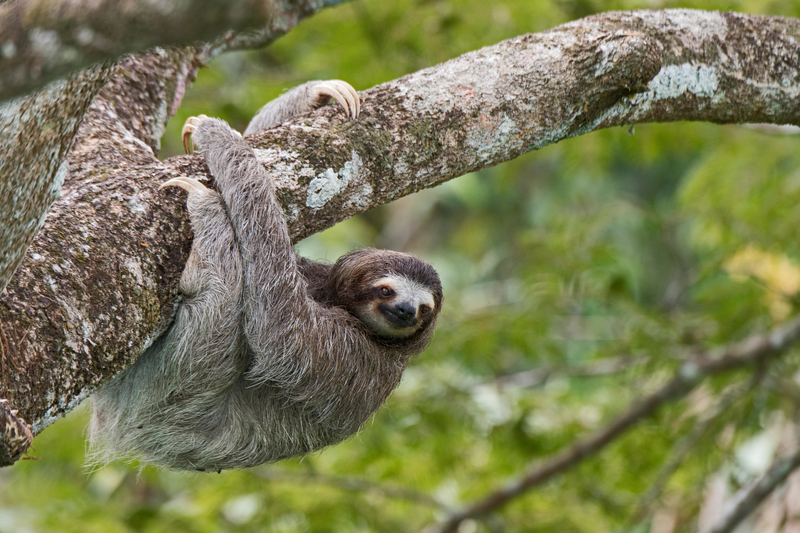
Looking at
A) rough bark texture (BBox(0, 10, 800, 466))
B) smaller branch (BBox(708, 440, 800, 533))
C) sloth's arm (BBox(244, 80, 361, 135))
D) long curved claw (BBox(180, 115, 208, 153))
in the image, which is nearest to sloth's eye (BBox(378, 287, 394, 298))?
rough bark texture (BBox(0, 10, 800, 466))

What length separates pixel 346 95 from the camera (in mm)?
3998

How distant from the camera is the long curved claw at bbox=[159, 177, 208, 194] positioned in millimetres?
3441

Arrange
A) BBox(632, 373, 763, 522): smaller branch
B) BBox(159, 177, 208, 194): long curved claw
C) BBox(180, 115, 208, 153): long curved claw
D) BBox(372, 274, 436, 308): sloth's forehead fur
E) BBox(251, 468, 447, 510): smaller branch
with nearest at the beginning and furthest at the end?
Result: BBox(159, 177, 208, 194): long curved claw
BBox(180, 115, 208, 153): long curved claw
BBox(372, 274, 436, 308): sloth's forehead fur
BBox(632, 373, 763, 522): smaller branch
BBox(251, 468, 447, 510): smaller branch

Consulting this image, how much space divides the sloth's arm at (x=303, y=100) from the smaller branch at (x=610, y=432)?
4509mm

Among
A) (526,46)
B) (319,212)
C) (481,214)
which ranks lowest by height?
(319,212)

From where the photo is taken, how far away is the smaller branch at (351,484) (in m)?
7.87

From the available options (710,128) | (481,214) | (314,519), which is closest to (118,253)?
(314,519)

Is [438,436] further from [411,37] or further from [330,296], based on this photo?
[411,37]

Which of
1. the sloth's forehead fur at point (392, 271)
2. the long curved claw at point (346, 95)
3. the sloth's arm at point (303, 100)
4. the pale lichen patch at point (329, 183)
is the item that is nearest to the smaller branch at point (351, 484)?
the sloth's forehead fur at point (392, 271)

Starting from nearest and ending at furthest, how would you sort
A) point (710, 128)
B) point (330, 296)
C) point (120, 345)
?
1. point (120, 345)
2. point (330, 296)
3. point (710, 128)

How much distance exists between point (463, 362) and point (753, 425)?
3041 millimetres

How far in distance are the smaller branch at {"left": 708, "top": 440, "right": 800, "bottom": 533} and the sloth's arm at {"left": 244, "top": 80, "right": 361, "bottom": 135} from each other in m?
5.29

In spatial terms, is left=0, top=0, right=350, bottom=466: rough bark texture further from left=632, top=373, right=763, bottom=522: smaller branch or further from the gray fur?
left=632, top=373, right=763, bottom=522: smaller branch

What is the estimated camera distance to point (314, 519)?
7.70 m
